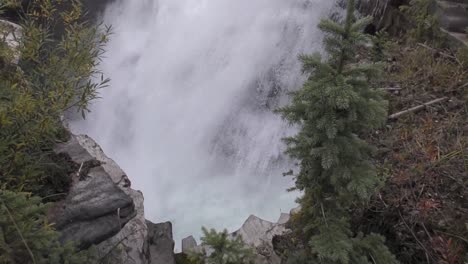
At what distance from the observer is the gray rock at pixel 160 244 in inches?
161

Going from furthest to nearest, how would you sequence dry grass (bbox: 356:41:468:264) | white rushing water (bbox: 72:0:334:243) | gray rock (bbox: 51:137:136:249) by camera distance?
white rushing water (bbox: 72:0:334:243) → dry grass (bbox: 356:41:468:264) → gray rock (bbox: 51:137:136:249)

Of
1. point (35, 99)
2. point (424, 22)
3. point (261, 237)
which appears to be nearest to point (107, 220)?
point (35, 99)

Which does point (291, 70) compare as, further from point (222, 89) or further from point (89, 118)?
point (89, 118)

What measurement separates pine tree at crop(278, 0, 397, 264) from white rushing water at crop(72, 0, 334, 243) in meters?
2.52

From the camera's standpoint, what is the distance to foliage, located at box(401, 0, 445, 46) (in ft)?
18.5

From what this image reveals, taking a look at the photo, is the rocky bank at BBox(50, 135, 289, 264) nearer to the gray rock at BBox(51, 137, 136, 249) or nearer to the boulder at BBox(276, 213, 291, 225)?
the gray rock at BBox(51, 137, 136, 249)

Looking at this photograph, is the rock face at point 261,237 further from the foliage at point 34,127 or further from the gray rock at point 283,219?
the foliage at point 34,127

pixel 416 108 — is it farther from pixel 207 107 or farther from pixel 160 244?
pixel 160 244

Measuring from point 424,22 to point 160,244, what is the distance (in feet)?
14.7

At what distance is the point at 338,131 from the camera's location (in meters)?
2.90

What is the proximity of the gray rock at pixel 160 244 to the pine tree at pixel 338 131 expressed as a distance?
1.71m

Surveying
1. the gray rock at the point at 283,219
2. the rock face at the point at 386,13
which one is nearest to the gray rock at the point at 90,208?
the gray rock at the point at 283,219

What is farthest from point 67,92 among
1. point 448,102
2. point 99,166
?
point 448,102

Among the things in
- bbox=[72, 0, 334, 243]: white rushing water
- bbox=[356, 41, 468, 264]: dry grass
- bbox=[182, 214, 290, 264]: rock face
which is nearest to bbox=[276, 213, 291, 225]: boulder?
bbox=[182, 214, 290, 264]: rock face
